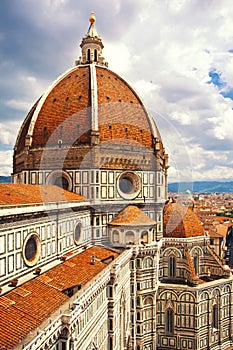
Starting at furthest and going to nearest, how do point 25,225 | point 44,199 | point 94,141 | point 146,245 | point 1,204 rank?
1. point 94,141
2. point 146,245
3. point 44,199
4. point 25,225
5. point 1,204

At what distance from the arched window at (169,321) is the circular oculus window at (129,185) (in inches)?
341

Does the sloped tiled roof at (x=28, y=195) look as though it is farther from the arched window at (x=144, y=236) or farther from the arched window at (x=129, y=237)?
the arched window at (x=144, y=236)

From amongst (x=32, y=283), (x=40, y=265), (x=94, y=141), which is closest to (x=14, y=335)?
(x=32, y=283)

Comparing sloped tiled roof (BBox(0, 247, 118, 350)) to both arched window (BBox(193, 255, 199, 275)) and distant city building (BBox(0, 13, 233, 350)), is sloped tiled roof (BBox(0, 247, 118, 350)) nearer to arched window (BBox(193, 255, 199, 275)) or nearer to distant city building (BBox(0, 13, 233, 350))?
distant city building (BBox(0, 13, 233, 350))

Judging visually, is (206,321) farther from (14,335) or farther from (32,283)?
(14,335)

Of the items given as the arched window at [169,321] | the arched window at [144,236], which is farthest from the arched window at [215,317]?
the arched window at [144,236]

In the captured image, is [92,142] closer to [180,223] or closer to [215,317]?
[180,223]

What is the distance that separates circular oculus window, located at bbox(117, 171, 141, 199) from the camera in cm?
2556

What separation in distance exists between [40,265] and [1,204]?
422 centimetres

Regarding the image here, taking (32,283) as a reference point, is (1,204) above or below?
above

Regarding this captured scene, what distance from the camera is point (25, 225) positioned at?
14992 millimetres

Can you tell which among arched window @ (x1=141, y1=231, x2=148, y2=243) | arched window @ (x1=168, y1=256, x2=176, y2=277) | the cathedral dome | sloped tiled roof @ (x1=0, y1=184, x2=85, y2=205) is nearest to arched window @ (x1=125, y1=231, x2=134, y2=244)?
arched window @ (x1=141, y1=231, x2=148, y2=243)

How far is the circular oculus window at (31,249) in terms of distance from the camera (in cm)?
1516

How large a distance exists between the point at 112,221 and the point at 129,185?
3595 millimetres
